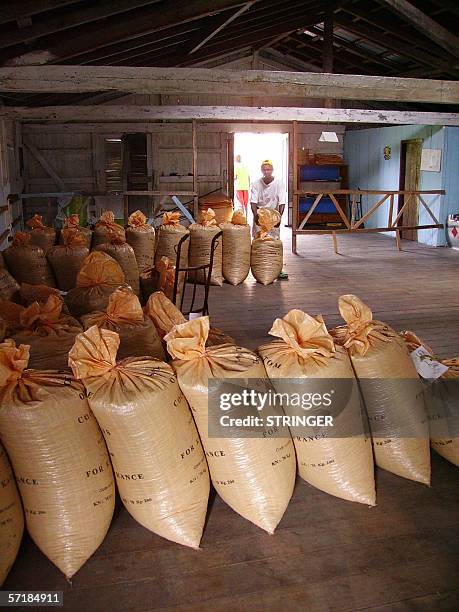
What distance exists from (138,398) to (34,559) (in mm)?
623

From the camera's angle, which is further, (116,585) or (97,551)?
(97,551)

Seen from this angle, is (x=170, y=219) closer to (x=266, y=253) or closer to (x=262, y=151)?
(x=266, y=253)

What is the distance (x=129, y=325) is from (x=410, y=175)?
9.42m

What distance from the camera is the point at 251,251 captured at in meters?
6.46

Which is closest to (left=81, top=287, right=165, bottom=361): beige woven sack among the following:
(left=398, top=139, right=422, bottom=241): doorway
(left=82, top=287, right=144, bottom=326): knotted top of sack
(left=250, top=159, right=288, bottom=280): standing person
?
(left=82, top=287, right=144, bottom=326): knotted top of sack

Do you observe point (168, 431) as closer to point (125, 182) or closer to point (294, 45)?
point (125, 182)

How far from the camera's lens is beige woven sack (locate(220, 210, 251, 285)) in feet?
20.4

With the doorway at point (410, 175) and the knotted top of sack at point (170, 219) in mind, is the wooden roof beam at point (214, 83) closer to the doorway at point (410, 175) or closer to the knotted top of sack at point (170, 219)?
the knotted top of sack at point (170, 219)

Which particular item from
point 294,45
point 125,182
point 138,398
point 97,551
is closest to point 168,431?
point 138,398

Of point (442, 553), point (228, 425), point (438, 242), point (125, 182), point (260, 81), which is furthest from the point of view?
point (125, 182)

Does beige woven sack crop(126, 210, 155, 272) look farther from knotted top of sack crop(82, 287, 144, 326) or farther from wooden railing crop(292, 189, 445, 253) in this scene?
wooden railing crop(292, 189, 445, 253)

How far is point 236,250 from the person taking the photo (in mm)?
6270

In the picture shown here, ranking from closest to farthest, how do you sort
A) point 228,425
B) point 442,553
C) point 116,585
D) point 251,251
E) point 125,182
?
point 116,585, point 442,553, point 228,425, point 251,251, point 125,182

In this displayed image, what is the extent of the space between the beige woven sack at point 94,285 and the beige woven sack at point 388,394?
137 cm
